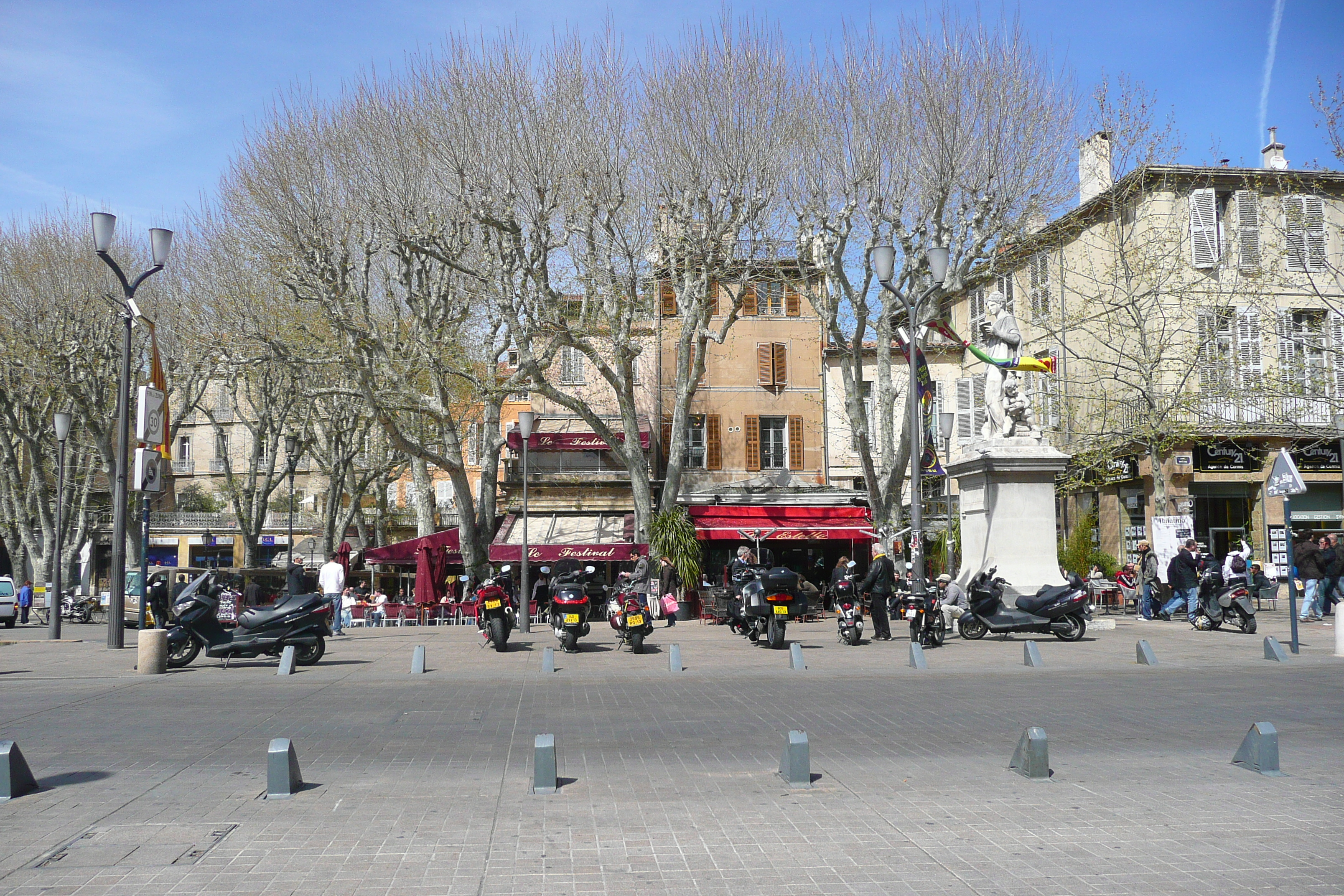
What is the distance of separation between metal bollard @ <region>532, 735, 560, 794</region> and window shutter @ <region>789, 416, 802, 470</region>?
28.4 m

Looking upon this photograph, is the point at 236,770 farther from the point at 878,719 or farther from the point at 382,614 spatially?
the point at 382,614

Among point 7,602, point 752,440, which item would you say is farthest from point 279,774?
point 752,440

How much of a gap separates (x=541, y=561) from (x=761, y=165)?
38.2 feet

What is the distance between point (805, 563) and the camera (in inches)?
1321

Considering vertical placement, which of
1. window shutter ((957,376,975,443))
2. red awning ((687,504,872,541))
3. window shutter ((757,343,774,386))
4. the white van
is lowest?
the white van

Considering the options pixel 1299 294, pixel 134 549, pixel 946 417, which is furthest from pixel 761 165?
pixel 134 549

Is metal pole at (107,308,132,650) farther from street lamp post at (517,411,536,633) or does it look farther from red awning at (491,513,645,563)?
red awning at (491,513,645,563)

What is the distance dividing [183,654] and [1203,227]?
2633cm

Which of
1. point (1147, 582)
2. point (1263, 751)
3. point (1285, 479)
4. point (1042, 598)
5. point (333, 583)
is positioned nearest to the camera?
point (1263, 751)

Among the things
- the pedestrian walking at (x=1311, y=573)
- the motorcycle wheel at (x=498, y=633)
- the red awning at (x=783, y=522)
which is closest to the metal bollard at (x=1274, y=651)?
the pedestrian walking at (x=1311, y=573)

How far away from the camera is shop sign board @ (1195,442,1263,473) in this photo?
2962 centimetres

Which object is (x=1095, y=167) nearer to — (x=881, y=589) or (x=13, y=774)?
(x=881, y=589)

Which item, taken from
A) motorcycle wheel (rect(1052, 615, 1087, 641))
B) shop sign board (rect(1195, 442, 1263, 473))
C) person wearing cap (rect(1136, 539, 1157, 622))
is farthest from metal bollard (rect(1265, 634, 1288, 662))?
shop sign board (rect(1195, 442, 1263, 473))

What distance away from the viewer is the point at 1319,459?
2970 centimetres
